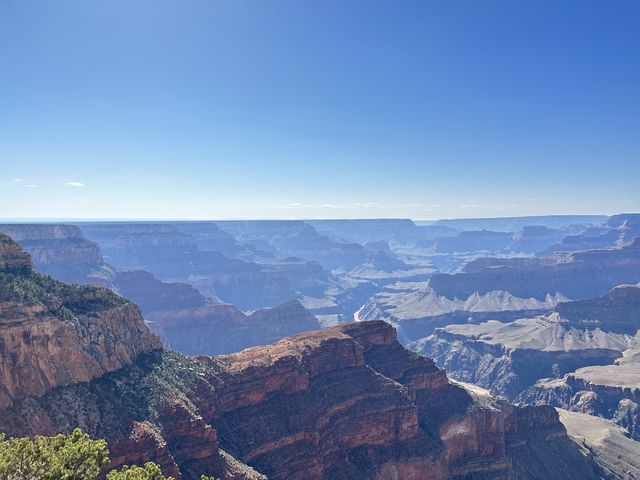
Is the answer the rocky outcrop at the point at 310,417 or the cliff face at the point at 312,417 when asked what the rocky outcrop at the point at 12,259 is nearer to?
the rocky outcrop at the point at 310,417

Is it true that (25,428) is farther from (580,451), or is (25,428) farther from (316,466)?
(580,451)

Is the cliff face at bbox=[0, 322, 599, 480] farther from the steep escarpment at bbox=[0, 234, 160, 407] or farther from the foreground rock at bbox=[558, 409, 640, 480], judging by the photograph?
the foreground rock at bbox=[558, 409, 640, 480]

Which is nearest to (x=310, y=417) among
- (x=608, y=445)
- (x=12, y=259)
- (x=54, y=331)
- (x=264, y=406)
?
(x=264, y=406)

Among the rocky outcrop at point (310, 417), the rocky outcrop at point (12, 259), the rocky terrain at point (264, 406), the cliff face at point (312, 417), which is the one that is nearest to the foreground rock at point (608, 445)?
the rocky terrain at point (264, 406)

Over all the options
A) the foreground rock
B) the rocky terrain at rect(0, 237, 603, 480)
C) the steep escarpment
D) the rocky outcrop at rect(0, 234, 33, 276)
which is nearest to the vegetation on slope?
the rocky terrain at rect(0, 237, 603, 480)

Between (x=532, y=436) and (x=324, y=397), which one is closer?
(x=324, y=397)

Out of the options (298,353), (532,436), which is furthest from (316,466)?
(532,436)
